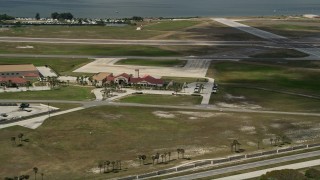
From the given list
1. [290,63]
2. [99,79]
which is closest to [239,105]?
[99,79]

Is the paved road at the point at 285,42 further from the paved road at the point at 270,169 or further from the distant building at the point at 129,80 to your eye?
the paved road at the point at 270,169

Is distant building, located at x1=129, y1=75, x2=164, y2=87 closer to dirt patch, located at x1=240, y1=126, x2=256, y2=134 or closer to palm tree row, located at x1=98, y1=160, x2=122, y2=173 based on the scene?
dirt patch, located at x1=240, y1=126, x2=256, y2=134

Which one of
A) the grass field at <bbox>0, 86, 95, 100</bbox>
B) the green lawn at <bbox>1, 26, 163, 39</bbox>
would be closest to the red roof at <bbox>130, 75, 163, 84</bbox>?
the grass field at <bbox>0, 86, 95, 100</bbox>

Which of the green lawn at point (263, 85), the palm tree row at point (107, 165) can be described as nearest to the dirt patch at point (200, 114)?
the green lawn at point (263, 85)

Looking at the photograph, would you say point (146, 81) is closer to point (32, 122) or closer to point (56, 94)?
point (56, 94)

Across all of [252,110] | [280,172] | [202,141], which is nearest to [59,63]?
[252,110]

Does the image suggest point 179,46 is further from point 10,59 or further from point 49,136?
point 49,136

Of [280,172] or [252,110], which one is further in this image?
[252,110]
